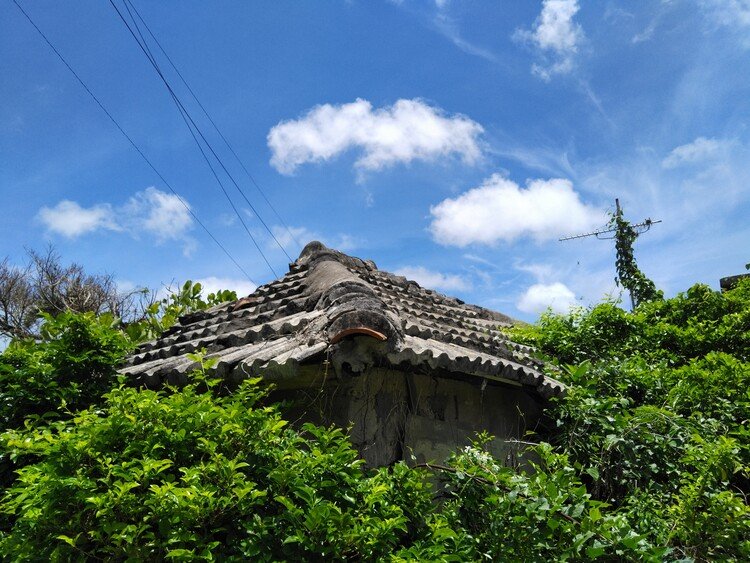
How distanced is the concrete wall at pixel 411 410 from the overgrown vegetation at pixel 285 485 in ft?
1.17

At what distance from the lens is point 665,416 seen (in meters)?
5.11

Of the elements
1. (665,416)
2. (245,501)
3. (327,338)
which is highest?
(327,338)

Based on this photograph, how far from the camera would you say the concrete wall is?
177 inches

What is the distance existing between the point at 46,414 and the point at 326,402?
1.88 meters

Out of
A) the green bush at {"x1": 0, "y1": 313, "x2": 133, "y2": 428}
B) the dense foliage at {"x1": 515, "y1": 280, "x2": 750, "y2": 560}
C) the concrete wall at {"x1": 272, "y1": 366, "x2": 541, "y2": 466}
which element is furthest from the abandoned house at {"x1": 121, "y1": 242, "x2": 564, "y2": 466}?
the dense foliage at {"x1": 515, "y1": 280, "x2": 750, "y2": 560}

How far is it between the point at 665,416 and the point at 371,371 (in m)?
2.54

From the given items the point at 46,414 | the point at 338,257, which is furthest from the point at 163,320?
the point at 46,414

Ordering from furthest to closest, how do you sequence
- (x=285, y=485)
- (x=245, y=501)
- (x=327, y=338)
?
(x=327, y=338) → (x=285, y=485) → (x=245, y=501)

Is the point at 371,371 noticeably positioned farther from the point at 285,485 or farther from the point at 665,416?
the point at 665,416

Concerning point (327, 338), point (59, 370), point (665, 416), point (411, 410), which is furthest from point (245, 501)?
point (665, 416)

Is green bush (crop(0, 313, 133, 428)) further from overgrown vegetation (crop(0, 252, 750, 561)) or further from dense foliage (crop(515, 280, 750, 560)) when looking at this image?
dense foliage (crop(515, 280, 750, 560))

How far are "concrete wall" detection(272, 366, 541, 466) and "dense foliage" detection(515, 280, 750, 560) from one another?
46 centimetres

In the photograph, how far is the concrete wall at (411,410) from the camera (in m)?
4.49

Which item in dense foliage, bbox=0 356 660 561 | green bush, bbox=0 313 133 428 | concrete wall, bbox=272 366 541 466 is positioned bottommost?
dense foliage, bbox=0 356 660 561
